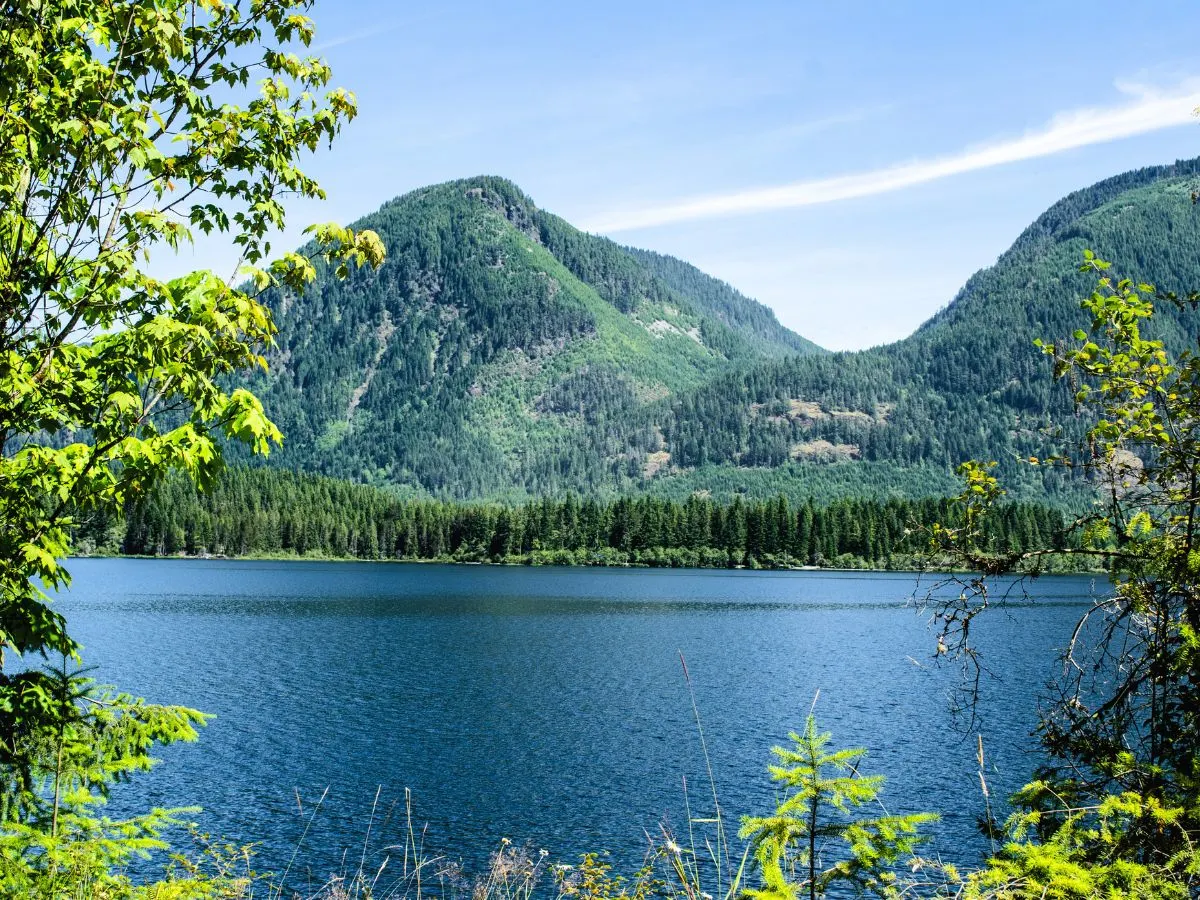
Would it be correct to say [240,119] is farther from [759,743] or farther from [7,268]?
[759,743]

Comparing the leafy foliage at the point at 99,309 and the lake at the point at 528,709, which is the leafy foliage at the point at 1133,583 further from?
the leafy foliage at the point at 99,309

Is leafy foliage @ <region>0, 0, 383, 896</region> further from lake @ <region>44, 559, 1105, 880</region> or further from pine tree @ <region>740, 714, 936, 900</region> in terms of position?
lake @ <region>44, 559, 1105, 880</region>

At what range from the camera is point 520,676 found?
198ft

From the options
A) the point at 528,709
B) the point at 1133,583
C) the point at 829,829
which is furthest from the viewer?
the point at 528,709

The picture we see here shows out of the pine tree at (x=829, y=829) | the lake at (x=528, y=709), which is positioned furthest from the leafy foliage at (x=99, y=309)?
the lake at (x=528, y=709)

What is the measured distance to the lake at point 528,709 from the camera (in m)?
31.3

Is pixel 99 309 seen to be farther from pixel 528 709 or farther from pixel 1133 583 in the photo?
pixel 528 709

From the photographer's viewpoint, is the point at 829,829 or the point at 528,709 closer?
the point at 829,829

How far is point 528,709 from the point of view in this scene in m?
50.1

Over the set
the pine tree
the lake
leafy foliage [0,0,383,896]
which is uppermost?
leafy foliage [0,0,383,896]

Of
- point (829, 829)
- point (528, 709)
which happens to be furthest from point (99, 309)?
point (528, 709)

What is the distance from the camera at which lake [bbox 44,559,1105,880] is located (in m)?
31.3

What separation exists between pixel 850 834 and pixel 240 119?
8543 mm

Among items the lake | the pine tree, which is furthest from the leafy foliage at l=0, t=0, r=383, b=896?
the lake
